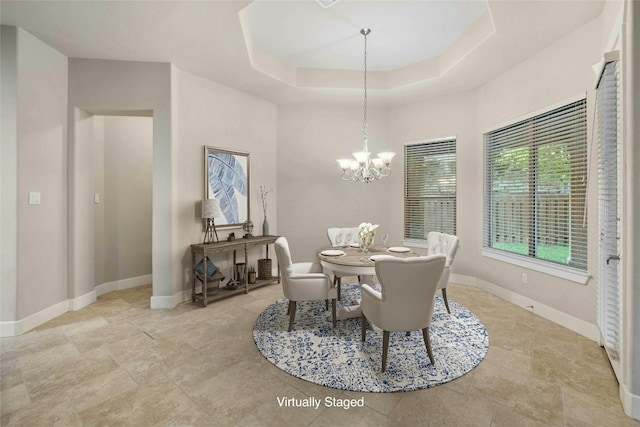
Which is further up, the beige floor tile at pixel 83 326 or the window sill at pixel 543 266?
the window sill at pixel 543 266

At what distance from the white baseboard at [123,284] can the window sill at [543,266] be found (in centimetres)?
523

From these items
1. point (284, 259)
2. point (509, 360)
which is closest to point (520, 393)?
point (509, 360)

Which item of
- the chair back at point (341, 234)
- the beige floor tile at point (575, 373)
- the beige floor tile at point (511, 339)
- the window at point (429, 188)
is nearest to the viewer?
the beige floor tile at point (575, 373)

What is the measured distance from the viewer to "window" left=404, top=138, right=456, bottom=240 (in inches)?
186

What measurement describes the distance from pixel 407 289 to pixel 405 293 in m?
0.03

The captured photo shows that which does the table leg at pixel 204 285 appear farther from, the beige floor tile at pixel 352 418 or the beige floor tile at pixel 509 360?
the beige floor tile at pixel 509 360

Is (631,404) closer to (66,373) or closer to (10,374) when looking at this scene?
(66,373)

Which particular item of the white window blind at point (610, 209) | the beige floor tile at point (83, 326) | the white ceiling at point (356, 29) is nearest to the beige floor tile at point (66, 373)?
the beige floor tile at point (83, 326)

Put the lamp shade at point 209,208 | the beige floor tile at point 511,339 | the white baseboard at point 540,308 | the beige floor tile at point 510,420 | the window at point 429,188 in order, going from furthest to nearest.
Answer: the window at point 429,188 → the lamp shade at point 209,208 → the white baseboard at point 540,308 → the beige floor tile at point 511,339 → the beige floor tile at point 510,420

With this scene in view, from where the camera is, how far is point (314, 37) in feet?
11.8

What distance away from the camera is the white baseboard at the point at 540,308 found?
9.02ft

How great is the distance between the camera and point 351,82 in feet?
14.9

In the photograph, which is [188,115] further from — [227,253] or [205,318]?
[205,318]

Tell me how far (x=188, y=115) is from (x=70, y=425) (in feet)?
10.8
